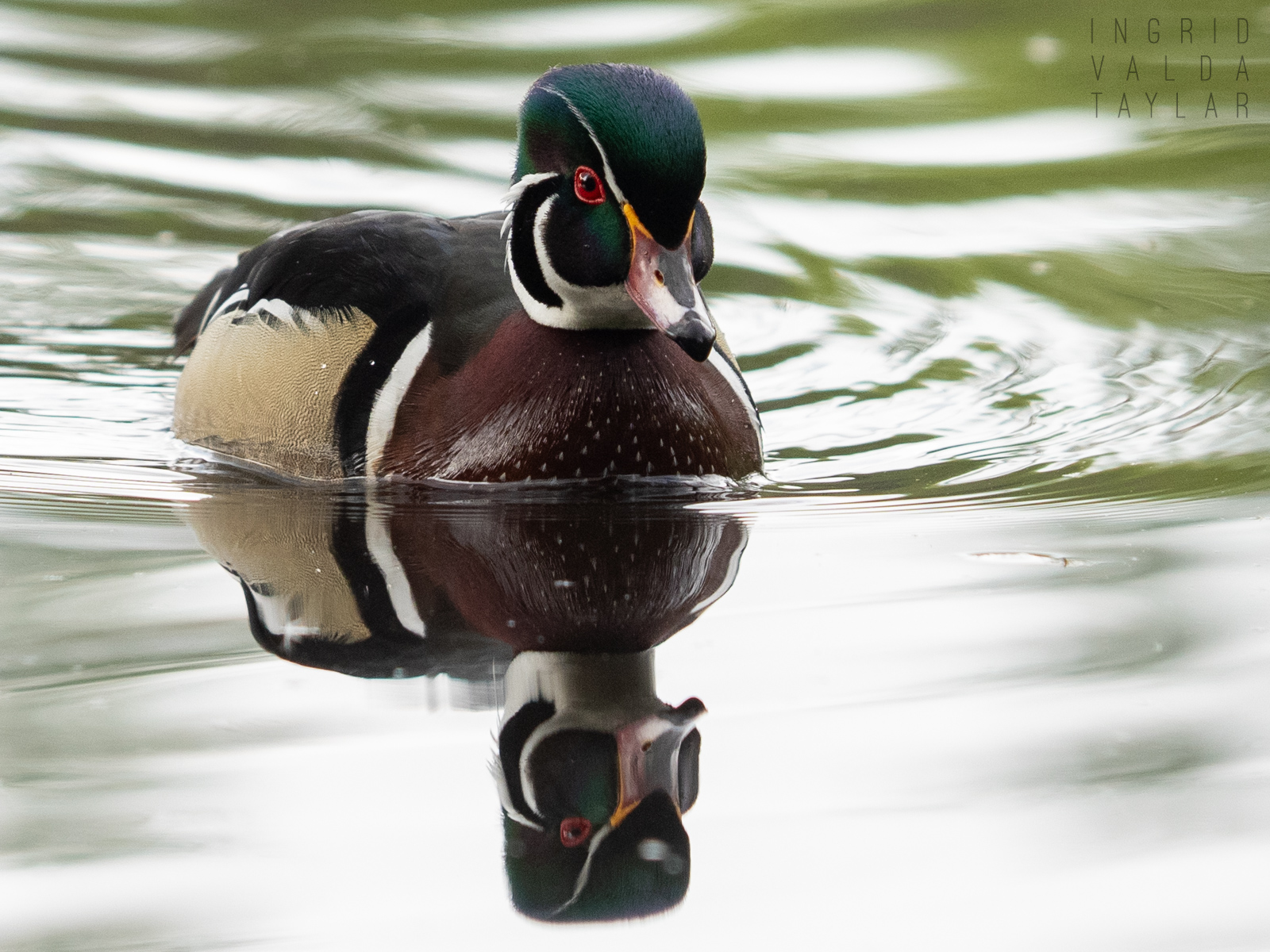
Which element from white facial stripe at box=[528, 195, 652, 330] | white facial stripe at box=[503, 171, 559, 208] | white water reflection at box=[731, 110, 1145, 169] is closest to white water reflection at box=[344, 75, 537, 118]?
white water reflection at box=[731, 110, 1145, 169]

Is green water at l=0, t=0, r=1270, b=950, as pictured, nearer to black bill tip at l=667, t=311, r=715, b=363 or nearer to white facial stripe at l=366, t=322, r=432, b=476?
white facial stripe at l=366, t=322, r=432, b=476

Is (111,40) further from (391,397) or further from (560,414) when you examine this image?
(560,414)

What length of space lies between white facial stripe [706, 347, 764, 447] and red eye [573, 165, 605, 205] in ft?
2.57

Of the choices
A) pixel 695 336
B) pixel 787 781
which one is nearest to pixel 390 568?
pixel 695 336

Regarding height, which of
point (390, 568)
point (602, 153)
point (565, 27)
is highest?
point (565, 27)

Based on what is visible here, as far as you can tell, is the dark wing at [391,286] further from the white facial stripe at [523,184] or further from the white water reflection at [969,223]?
the white water reflection at [969,223]

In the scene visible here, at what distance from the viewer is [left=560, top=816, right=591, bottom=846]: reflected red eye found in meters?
2.61

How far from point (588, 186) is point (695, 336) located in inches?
24.6

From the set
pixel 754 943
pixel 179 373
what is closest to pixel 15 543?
pixel 754 943

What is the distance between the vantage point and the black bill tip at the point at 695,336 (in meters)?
4.31

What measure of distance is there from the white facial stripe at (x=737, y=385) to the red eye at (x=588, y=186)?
2.57 feet

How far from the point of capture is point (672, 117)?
4.45m

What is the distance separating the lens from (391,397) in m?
5.12

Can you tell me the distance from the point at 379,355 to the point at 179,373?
2.09 metres
